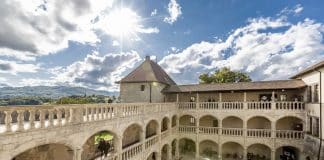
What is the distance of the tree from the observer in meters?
37.7

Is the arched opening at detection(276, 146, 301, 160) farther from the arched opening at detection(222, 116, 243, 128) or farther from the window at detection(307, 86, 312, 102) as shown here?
the window at detection(307, 86, 312, 102)

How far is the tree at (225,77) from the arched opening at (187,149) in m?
12.9

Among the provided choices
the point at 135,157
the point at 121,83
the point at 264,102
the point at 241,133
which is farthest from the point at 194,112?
the point at 135,157

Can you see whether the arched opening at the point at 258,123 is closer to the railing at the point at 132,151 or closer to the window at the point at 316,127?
the window at the point at 316,127

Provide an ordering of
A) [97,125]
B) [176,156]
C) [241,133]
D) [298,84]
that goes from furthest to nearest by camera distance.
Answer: [176,156] → [241,133] → [298,84] → [97,125]

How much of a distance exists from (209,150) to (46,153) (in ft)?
65.9

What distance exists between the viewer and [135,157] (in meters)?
16.9

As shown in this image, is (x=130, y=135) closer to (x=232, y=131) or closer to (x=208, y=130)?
(x=208, y=130)

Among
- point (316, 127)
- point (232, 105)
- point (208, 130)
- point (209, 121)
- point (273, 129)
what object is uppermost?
point (232, 105)

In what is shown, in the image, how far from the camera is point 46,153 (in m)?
13.9

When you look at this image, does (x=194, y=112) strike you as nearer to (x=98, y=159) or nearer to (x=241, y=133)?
(x=241, y=133)

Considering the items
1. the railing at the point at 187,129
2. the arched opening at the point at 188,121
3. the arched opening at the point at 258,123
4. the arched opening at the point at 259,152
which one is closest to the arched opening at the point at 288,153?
the arched opening at the point at 259,152

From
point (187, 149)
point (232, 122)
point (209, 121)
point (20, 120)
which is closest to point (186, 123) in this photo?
point (209, 121)

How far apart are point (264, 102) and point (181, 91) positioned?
917 cm
